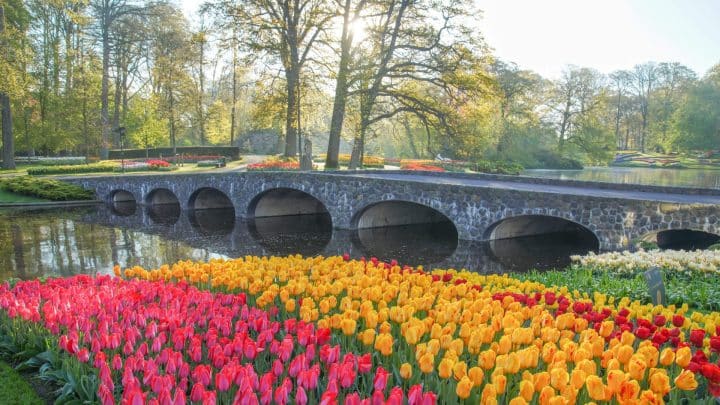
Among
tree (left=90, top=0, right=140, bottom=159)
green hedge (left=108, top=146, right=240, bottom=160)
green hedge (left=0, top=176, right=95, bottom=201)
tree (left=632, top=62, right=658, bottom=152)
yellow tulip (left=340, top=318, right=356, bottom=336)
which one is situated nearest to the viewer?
yellow tulip (left=340, top=318, right=356, bottom=336)

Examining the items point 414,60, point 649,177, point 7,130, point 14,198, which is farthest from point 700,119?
point 7,130

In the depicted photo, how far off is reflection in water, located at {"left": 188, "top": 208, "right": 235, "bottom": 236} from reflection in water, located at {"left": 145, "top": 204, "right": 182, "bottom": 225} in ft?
2.53

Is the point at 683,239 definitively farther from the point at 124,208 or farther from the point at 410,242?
the point at 124,208

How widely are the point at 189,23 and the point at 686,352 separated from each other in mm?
50490

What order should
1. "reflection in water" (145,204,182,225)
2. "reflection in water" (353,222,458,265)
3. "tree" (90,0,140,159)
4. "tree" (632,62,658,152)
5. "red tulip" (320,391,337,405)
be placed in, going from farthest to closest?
"tree" (632,62,658,152) → "tree" (90,0,140,159) → "reflection in water" (145,204,182,225) → "reflection in water" (353,222,458,265) → "red tulip" (320,391,337,405)

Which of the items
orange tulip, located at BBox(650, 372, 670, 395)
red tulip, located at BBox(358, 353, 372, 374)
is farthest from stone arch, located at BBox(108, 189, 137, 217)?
orange tulip, located at BBox(650, 372, 670, 395)

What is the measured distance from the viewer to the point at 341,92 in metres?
29.4

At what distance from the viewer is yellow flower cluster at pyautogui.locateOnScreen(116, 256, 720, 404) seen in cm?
353

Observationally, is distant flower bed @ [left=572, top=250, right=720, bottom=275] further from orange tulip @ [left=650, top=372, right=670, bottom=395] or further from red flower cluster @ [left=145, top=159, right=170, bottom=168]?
red flower cluster @ [left=145, top=159, right=170, bottom=168]

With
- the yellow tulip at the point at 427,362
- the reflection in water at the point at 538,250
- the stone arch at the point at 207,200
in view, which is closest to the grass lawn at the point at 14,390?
the yellow tulip at the point at 427,362

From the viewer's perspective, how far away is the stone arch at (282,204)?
1022 inches

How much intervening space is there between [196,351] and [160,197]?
2922cm

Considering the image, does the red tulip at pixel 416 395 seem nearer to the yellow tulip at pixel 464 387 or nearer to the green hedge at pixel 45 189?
the yellow tulip at pixel 464 387

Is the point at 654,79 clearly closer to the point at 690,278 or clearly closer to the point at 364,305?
the point at 690,278
